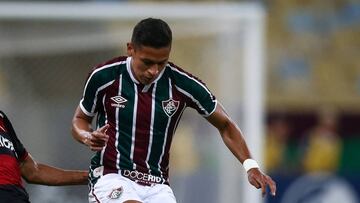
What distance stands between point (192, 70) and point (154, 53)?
4401mm

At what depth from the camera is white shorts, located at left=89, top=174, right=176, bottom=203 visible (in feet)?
15.9

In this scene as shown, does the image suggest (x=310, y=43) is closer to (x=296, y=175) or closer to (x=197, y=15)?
(x=296, y=175)

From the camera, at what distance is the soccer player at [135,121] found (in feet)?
16.1

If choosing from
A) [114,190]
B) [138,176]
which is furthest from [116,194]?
[138,176]

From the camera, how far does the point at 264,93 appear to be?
1583 cm

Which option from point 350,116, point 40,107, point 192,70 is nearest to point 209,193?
point 192,70

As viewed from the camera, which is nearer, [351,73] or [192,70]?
[192,70]

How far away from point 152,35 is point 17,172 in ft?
3.16

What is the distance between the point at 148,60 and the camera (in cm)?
473

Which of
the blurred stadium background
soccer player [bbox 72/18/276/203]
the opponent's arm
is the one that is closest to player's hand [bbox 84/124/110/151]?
soccer player [bbox 72/18/276/203]

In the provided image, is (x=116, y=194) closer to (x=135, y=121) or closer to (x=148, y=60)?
(x=135, y=121)

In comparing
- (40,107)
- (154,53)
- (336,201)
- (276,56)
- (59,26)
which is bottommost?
(336,201)

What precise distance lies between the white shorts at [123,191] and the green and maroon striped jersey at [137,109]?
57 millimetres

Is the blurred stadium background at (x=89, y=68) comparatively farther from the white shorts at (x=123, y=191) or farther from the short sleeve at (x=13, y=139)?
the white shorts at (x=123, y=191)
